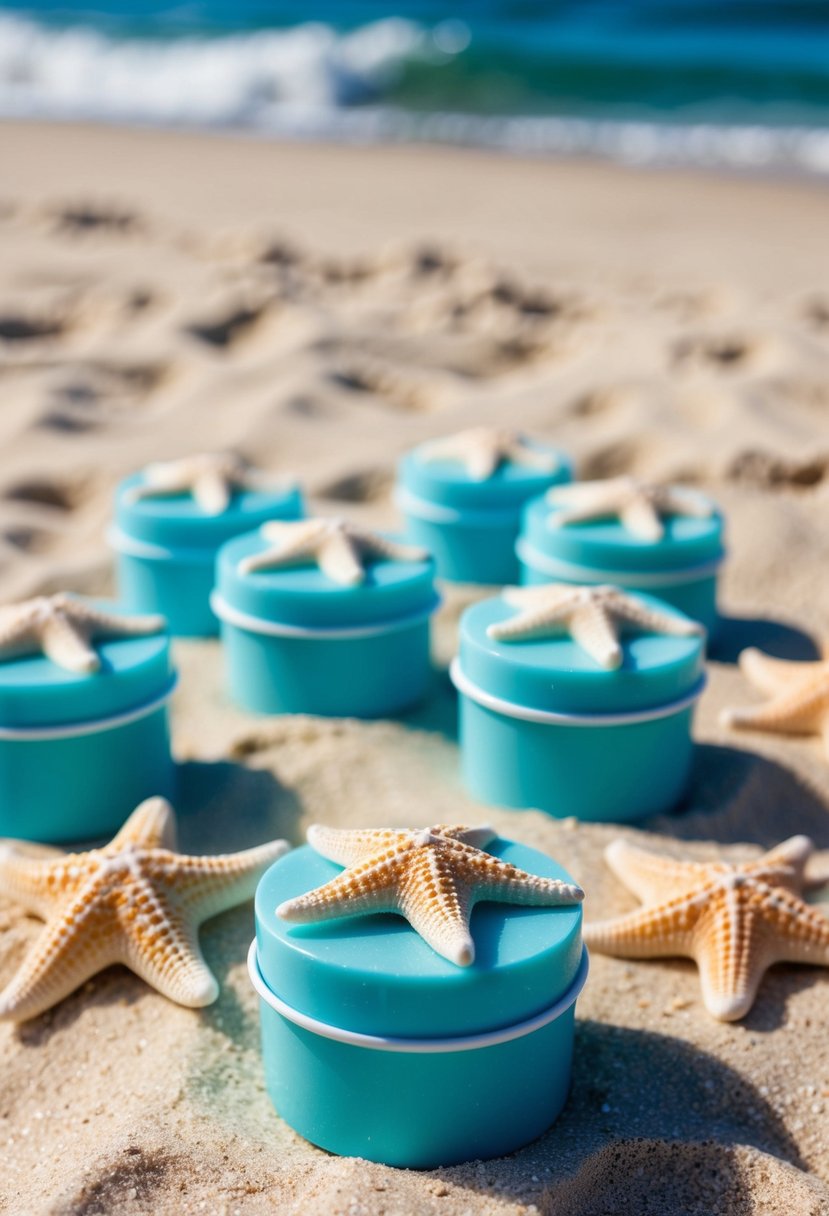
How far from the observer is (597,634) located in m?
2.66

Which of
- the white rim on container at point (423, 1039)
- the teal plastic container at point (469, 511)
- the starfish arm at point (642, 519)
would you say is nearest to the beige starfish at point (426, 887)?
the white rim on container at point (423, 1039)

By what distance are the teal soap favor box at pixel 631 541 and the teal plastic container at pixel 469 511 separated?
24cm

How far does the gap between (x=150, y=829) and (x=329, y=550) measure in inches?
32.8

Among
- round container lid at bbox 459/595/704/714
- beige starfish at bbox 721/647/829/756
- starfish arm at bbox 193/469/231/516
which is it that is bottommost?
beige starfish at bbox 721/647/829/756

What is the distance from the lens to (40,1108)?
2.11 meters

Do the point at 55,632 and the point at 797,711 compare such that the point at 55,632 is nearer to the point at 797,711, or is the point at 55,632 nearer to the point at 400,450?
the point at 797,711

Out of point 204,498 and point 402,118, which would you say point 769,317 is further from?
point 402,118

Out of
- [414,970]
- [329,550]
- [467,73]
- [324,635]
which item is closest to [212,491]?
[329,550]

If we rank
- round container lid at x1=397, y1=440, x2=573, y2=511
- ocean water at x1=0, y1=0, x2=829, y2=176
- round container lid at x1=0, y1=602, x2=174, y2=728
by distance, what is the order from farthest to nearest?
ocean water at x1=0, y1=0, x2=829, y2=176 → round container lid at x1=397, y1=440, x2=573, y2=511 → round container lid at x1=0, y1=602, x2=174, y2=728

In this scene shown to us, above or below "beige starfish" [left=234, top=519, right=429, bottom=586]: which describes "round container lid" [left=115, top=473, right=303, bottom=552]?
below

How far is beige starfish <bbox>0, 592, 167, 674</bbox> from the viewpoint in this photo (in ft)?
8.48

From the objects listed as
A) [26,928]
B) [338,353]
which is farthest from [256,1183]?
[338,353]

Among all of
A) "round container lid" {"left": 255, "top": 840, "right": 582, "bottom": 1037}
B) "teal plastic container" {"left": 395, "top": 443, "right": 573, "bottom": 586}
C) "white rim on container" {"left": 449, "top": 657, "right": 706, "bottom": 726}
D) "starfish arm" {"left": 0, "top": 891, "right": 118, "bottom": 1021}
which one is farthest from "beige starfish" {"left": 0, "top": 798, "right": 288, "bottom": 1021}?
"teal plastic container" {"left": 395, "top": 443, "right": 573, "bottom": 586}

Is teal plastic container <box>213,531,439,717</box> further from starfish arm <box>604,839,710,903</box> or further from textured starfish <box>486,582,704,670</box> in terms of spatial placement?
starfish arm <box>604,839,710,903</box>
